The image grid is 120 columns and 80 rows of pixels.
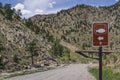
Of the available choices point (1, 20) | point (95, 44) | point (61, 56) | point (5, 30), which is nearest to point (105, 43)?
point (95, 44)

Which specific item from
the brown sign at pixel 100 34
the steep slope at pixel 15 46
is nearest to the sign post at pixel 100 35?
the brown sign at pixel 100 34

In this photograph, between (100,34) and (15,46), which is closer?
(100,34)

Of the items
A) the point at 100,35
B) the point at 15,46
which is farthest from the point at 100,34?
the point at 15,46

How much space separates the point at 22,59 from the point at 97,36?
97463mm

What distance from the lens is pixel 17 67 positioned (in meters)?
88.8

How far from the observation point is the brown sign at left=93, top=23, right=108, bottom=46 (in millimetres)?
9680

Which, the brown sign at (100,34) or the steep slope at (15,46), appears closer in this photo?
the brown sign at (100,34)

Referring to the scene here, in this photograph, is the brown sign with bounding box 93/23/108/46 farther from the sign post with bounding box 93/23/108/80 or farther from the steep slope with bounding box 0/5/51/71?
the steep slope with bounding box 0/5/51/71

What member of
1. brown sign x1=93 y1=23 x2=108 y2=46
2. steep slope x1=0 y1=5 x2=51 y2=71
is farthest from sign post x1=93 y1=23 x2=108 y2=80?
Result: steep slope x1=0 y1=5 x2=51 y2=71

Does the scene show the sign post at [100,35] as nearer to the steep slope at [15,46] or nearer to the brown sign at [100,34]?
the brown sign at [100,34]

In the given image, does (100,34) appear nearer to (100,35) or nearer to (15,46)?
(100,35)

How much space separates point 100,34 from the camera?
972 cm

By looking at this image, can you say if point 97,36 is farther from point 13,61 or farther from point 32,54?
point 32,54

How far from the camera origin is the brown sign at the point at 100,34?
381 inches
